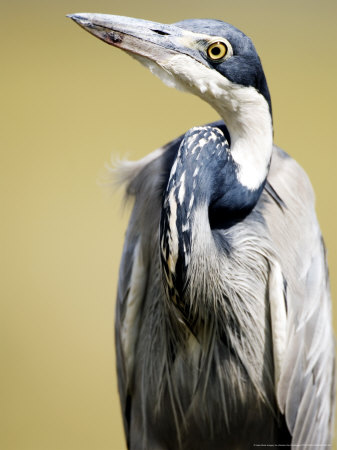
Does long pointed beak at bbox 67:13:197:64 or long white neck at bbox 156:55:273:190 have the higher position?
long pointed beak at bbox 67:13:197:64

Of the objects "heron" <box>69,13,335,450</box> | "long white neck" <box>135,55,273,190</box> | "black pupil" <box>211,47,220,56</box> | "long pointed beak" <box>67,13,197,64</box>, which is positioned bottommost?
"heron" <box>69,13,335,450</box>

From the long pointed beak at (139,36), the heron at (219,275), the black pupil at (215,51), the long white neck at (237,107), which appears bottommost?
the heron at (219,275)

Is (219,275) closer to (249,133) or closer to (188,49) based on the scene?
→ (249,133)

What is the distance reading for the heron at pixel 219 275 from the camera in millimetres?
1036

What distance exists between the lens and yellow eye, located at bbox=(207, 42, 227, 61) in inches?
40.8

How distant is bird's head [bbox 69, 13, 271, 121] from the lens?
1027mm

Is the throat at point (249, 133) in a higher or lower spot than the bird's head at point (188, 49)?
lower

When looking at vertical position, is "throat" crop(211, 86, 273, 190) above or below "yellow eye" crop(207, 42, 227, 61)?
below

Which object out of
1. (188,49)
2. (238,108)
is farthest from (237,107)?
(188,49)

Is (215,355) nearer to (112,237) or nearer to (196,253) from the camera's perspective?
(196,253)

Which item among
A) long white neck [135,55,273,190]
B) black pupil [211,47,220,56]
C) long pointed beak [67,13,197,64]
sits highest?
long pointed beak [67,13,197,64]

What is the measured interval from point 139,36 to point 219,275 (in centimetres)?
35

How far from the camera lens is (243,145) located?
1105 millimetres

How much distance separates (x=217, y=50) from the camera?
1.04 m
